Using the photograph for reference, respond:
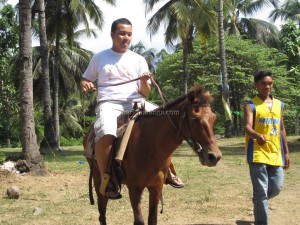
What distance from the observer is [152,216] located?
14.5ft

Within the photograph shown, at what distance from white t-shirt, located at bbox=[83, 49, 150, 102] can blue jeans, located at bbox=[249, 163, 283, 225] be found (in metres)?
1.68

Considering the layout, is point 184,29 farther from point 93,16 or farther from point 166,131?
point 166,131

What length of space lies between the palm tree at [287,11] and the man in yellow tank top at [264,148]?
3984cm

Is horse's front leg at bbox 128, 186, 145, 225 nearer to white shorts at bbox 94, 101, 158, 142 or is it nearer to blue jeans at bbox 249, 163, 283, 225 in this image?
white shorts at bbox 94, 101, 158, 142

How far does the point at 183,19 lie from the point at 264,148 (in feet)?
56.0

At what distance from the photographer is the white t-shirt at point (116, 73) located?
4.51m

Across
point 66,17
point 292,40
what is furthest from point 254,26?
point 66,17

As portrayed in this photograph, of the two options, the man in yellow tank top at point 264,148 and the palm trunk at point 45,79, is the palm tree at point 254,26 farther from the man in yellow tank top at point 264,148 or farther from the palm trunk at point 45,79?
the man in yellow tank top at point 264,148

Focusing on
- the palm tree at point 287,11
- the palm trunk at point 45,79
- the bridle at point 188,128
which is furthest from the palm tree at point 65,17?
the palm tree at point 287,11

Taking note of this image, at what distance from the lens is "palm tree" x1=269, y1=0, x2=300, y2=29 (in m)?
42.2

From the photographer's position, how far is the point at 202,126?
3.46 meters

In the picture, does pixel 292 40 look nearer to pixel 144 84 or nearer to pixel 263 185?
pixel 263 185

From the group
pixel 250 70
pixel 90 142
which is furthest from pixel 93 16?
pixel 90 142

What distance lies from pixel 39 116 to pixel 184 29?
65.7ft
